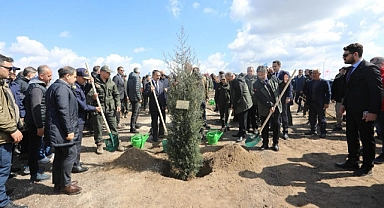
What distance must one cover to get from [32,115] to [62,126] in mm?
992

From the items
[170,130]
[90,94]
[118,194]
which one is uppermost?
[90,94]

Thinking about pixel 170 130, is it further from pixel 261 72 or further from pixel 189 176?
pixel 261 72

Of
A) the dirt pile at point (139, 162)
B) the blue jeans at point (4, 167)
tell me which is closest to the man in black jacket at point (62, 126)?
the blue jeans at point (4, 167)

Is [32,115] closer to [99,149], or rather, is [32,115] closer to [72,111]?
[72,111]

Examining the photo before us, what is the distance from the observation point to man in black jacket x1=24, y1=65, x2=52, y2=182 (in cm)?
434

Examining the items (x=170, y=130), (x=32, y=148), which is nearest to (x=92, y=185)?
(x=32, y=148)

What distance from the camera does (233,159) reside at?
512 centimetres

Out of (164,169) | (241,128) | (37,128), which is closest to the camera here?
(37,128)

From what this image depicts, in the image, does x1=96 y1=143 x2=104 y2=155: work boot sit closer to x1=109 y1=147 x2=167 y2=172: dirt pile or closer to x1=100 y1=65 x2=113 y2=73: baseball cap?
x1=109 y1=147 x2=167 y2=172: dirt pile

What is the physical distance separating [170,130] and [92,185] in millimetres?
1899

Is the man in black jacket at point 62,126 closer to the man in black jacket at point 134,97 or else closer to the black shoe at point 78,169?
the black shoe at point 78,169

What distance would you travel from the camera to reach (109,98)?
6320mm

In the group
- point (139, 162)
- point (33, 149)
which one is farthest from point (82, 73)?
point (139, 162)

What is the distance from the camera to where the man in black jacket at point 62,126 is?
3.79m
